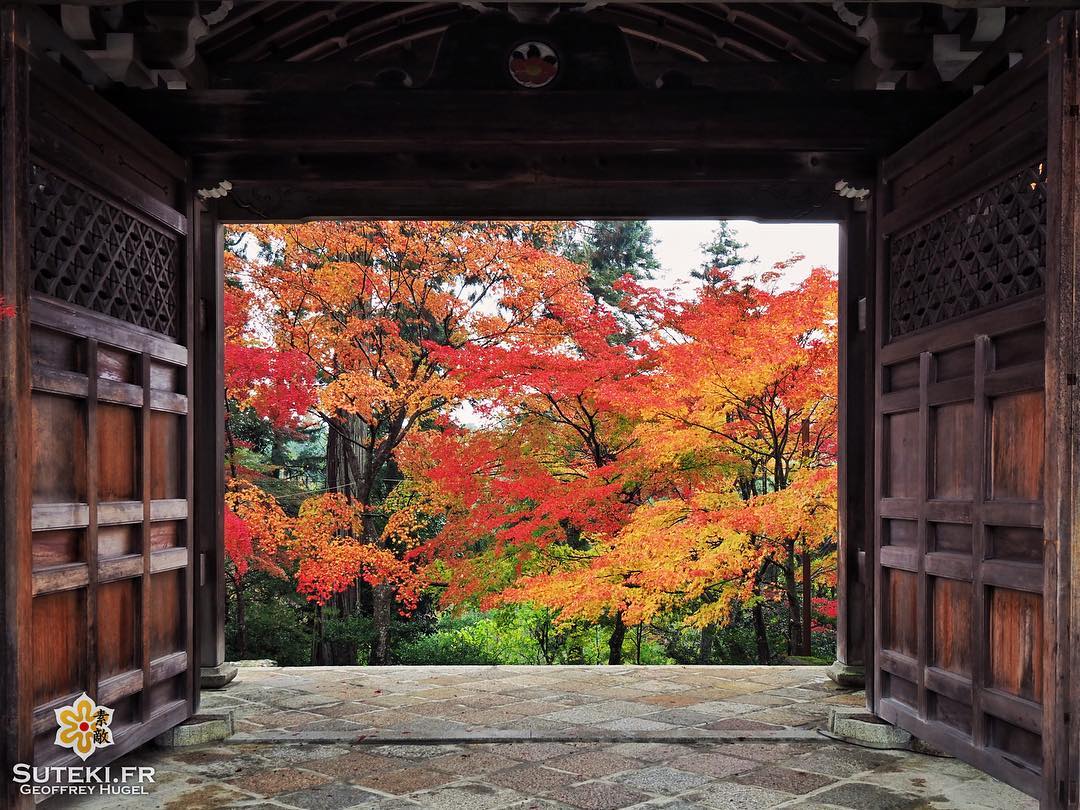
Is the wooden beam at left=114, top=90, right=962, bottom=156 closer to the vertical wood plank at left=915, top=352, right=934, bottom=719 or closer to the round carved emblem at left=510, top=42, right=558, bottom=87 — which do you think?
the round carved emblem at left=510, top=42, right=558, bottom=87

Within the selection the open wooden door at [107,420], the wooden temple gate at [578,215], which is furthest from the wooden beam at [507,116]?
the open wooden door at [107,420]

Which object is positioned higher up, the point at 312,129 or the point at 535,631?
the point at 312,129

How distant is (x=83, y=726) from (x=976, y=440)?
12.2 ft

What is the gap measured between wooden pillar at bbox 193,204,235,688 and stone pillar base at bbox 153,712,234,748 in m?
1.13

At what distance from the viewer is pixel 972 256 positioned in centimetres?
398

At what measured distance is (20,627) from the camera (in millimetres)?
3027

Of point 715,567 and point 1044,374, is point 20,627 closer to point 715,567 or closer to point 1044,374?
point 1044,374

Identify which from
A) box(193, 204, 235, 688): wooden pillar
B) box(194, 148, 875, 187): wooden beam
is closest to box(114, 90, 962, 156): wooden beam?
box(194, 148, 875, 187): wooden beam

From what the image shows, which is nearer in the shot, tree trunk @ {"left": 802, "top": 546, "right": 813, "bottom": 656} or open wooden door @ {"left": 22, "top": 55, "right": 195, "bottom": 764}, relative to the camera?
open wooden door @ {"left": 22, "top": 55, "right": 195, "bottom": 764}

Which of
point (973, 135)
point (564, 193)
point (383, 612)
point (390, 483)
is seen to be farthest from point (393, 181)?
point (390, 483)

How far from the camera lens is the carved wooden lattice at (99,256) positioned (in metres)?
3.46

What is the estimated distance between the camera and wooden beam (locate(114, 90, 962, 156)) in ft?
14.6

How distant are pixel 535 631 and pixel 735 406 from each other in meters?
4.45

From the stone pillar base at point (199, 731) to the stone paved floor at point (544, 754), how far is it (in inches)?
2.5
